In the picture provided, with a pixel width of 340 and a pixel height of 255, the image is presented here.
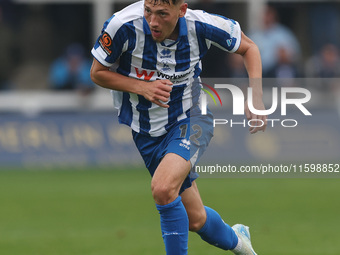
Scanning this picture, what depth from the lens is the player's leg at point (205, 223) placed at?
571 cm

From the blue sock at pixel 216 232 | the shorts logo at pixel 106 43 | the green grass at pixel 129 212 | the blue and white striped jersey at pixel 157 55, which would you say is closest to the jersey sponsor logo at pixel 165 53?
the blue and white striped jersey at pixel 157 55

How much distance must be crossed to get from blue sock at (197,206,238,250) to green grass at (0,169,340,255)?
647mm

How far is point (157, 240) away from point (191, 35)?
7.39 feet

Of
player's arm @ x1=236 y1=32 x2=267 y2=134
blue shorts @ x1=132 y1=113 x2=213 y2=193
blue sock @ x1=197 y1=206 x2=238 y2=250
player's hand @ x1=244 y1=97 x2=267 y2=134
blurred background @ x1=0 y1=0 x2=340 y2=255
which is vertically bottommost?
blurred background @ x1=0 y1=0 x2=340 y2=255

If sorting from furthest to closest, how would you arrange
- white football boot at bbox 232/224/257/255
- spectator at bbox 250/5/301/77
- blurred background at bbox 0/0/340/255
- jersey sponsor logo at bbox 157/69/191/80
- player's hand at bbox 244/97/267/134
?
spectator at bbox 250/5/301/77 < blurred background at bbox 0/0/340/255 < white football boot at bbox 232/224/257/255 < jersey sponsor logo at bbox 157/69/191/80 < player's hand at bbox 244/97/267/134

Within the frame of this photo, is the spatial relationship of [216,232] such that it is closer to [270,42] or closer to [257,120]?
[257,120]

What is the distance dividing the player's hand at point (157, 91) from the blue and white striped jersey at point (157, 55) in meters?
0.22

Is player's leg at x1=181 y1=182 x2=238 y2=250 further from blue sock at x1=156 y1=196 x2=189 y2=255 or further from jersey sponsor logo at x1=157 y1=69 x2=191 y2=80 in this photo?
jersey sponsor logo at x1=157 y1=69 x2=191 y2=80

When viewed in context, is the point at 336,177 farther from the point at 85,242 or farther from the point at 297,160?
the point at 85,242

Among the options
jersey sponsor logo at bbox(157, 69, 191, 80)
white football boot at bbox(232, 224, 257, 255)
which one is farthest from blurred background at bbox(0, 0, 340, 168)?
jersey sponsor logo at bbox(157, 69, 191, 80)

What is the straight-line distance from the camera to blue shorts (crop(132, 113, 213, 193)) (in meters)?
5.52

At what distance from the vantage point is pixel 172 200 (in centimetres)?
527

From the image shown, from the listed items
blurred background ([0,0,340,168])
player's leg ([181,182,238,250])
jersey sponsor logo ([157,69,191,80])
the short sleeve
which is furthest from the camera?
blurred background ([0,0,340,168])

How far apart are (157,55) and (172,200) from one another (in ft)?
3.13
